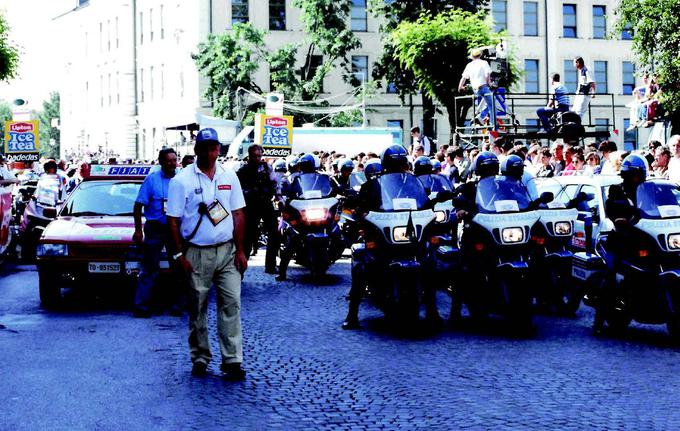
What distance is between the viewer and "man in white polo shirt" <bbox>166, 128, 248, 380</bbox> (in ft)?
29.4

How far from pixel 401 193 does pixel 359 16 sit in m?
53.6

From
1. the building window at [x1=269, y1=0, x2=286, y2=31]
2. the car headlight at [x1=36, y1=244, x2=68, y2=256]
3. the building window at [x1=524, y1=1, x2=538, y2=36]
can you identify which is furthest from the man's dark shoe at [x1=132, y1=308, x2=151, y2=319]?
the building window at [x1=524, y1=1, x2=538, y2=36]

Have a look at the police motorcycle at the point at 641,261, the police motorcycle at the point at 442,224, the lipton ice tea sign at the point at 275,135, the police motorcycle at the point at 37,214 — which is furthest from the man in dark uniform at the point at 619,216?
the lipton ice tea sign at the point at 275,135

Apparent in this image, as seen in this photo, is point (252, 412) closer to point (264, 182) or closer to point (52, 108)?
point (264, 182)

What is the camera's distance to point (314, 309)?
1325cm

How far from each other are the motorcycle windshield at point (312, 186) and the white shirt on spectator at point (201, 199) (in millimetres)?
7681

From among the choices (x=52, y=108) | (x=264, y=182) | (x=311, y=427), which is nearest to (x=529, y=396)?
(x=311, y=427)

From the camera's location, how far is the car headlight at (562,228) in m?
12.7

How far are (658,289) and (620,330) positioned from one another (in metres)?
0.82

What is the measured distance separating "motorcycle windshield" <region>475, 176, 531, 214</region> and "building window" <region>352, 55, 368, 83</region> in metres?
50.8

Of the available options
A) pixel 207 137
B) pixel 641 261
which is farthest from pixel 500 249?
pixel 207 137

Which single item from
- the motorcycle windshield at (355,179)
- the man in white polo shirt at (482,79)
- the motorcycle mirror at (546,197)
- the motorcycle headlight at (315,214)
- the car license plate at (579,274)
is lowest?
the car license plate at (579,274)

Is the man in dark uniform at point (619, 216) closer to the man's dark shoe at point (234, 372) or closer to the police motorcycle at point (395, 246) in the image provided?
the police motorcycle at point (395, 246)

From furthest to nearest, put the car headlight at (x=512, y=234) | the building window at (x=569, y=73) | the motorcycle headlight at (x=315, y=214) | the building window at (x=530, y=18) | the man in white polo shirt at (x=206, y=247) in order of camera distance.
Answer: the building window at (x=569, y=73) → the building window at (x=530, y=18) → the motorcycle headlight at (x=315, y=214) → the car headlight at (x=512, y=234) → the man in white polo shirt at (x=206, y=247)
